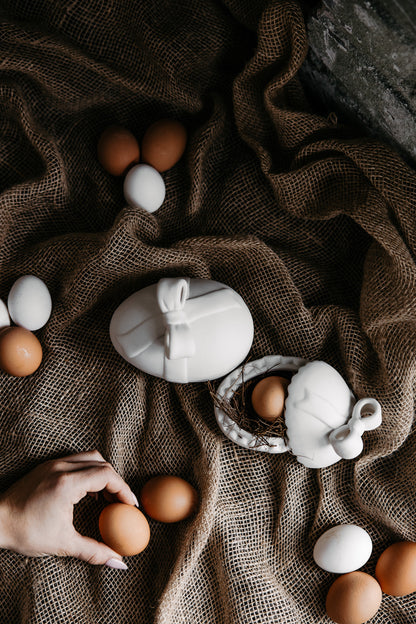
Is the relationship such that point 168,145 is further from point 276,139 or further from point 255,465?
point 255,465

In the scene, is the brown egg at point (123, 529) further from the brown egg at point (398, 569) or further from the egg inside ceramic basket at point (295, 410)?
the brown egg at point (398, 569)

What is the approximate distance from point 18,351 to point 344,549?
587mm

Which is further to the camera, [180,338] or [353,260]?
[353,260]

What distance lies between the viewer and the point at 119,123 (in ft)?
3.72

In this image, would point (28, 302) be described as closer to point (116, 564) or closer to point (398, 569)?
point (116, 564)

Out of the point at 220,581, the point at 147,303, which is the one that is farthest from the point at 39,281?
the point at 220,581

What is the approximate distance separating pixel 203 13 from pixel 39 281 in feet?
1.61

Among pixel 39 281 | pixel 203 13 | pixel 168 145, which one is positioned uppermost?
pixel 203 13

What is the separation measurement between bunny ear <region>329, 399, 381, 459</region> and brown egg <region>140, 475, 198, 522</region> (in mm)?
244

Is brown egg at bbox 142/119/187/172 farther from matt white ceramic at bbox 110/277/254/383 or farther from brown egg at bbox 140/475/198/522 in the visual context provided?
brown egg at bbox 140/475/198/522

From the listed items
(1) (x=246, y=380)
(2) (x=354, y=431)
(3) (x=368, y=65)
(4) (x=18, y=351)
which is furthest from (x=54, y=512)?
(3) (x=368, y=65)

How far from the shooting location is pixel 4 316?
3.41 ft

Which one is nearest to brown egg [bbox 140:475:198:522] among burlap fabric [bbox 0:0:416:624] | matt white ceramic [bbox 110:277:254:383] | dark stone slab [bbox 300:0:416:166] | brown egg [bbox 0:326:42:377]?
burlap fabric [bbox 0:0:416:624]

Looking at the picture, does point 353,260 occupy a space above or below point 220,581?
above
